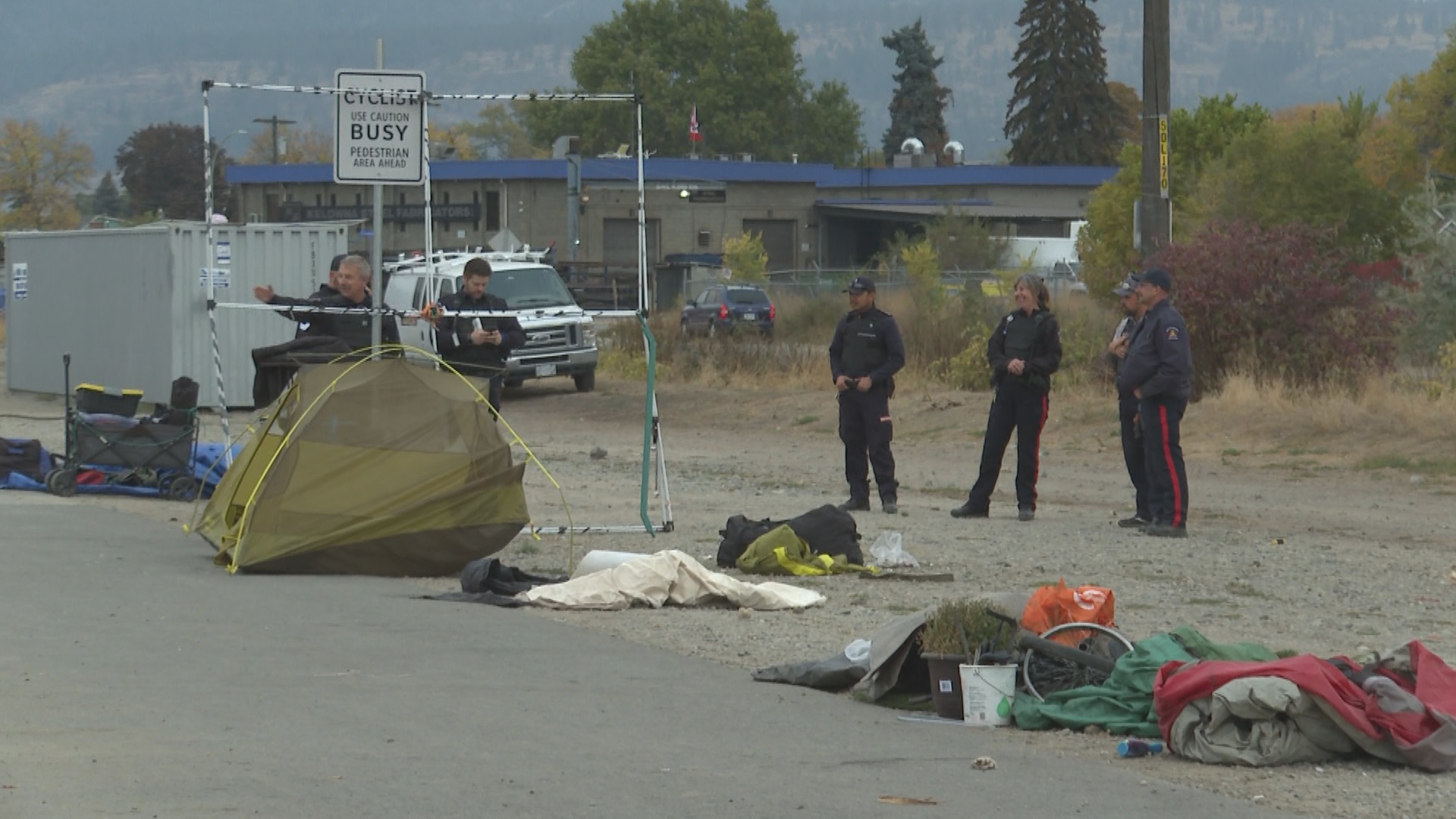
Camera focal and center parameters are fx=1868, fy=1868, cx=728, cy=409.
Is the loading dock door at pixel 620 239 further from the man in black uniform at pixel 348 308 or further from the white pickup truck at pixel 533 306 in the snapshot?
the man in black uniform at pixel 348 308

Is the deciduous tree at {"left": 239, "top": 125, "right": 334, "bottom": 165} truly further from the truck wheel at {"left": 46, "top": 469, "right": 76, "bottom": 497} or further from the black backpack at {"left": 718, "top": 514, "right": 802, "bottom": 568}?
the black backpack at {"left": 718, "top": 514, "right": 802, "bottom": 568}

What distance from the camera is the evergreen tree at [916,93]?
461 ft

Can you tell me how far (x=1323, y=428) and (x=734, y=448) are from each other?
23.8 ft

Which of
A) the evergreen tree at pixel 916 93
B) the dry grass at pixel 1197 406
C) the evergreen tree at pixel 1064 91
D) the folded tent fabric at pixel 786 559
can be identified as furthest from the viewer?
the evergreen tree at pixel 916 93

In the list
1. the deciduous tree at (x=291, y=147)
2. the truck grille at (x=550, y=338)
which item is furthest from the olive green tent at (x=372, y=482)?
the deciduous tree at (x=291, y=147)

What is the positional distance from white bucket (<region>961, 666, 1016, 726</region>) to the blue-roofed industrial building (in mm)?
58897

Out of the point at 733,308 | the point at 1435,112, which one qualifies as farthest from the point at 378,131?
the point at 1435,112

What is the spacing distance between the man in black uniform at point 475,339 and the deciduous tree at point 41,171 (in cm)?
10043

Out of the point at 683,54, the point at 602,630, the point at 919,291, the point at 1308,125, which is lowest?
the point at 602,630

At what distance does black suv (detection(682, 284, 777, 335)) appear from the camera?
151ft

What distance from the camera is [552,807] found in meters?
6.41

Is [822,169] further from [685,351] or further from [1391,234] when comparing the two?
[685,351]

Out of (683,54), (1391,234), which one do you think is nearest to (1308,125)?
(1391,234)

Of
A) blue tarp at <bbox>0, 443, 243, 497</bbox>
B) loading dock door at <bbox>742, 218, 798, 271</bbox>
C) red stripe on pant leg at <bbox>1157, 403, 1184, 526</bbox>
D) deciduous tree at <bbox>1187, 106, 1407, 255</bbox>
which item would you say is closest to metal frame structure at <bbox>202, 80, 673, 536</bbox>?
blue tarp at <bbox>0, 443, 243, 497</bbox>
